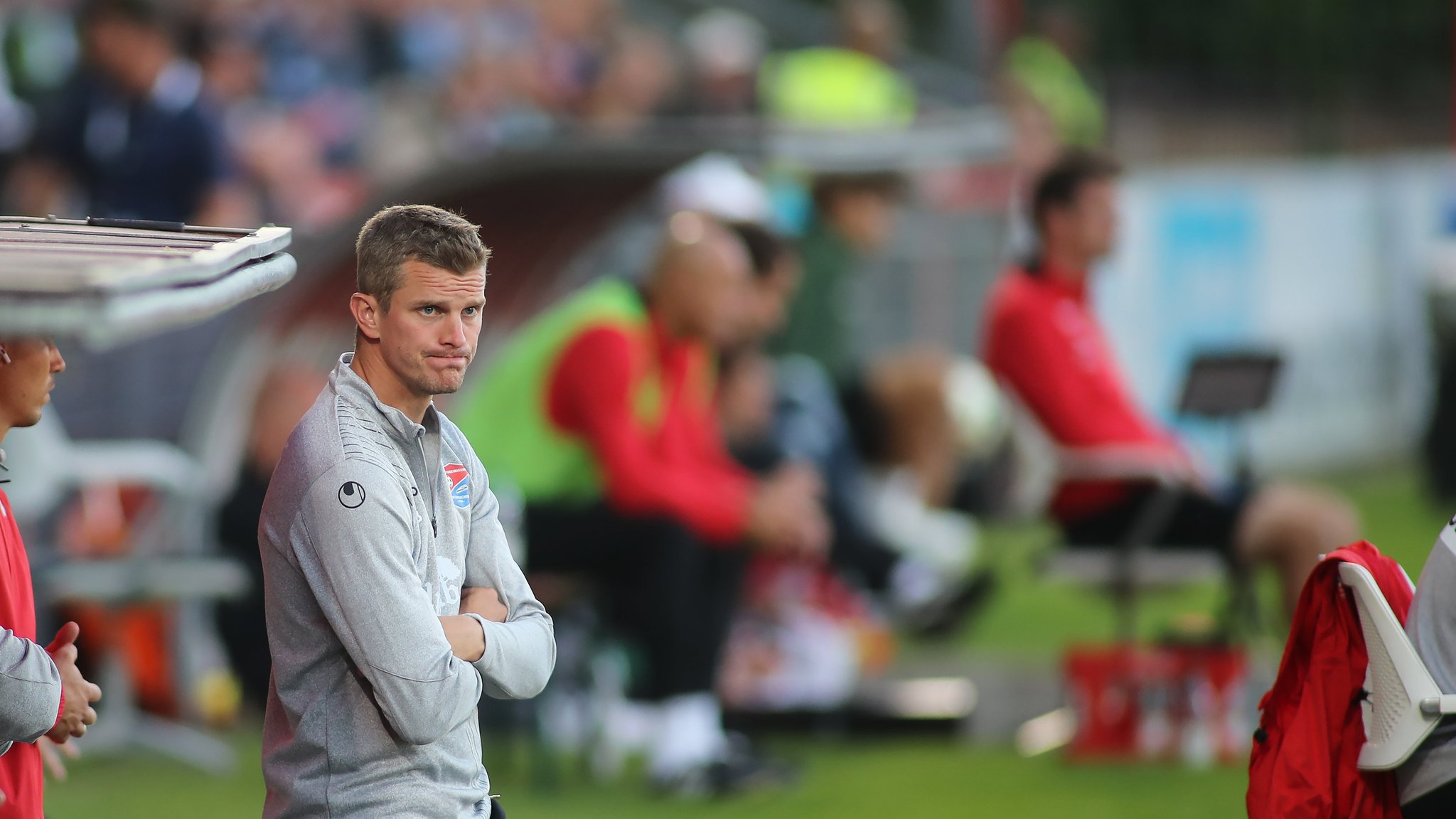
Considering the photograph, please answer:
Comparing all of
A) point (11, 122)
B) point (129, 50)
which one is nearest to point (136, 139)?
point (129, 50)

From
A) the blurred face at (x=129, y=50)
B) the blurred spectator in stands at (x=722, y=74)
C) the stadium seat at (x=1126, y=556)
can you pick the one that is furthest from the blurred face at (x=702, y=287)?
the blurred spectator in stands at (x=722, y=74)

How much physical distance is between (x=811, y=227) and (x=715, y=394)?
7.91 ft

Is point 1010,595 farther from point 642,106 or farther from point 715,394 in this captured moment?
point 642,106

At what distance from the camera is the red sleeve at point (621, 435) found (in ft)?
21.3

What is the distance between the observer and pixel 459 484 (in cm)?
308

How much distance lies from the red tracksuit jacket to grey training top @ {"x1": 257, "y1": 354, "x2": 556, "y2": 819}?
130 cm

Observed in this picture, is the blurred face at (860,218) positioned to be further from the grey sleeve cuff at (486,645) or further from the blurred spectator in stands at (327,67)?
the grey sleeve cuff at (486,645)

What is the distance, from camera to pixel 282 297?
801 cm

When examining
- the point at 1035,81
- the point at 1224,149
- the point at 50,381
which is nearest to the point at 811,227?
the point at 1035,81

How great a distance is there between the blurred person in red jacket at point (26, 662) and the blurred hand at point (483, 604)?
55 centimetres

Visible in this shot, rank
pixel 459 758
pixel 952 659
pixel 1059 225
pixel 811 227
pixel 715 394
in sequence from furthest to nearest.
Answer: pixel 811 227
pixel 952 659
pixel 715 394
pixel 1059 225
pixel 459 758

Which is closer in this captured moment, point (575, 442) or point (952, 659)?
point (575, 442)

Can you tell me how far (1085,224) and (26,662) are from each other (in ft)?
17.0

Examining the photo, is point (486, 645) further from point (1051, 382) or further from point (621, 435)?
point (1051, 382)
